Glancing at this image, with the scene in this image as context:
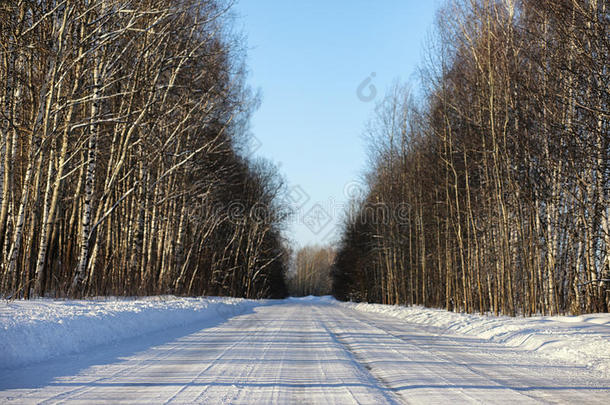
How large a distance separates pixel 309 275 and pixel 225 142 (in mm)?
110131

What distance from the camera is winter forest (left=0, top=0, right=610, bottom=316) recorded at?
11.3 metres

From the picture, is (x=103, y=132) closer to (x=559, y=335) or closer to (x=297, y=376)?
(x=297, y=376)

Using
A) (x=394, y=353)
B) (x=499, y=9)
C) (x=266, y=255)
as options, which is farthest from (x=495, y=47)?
(x=266, y=255)

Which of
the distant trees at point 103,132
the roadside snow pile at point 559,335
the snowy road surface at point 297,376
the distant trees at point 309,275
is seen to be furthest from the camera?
the distant trees at point 309,275

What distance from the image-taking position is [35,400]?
3877 mm

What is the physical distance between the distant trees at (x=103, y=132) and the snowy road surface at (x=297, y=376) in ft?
17.1

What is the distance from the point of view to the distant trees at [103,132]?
10.9 m

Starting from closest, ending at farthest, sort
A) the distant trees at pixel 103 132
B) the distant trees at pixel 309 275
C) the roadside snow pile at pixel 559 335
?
the roadside snow pile at pixel 559 335, the distant trees at pixel 103 132, the distant trees at pixel 309 275

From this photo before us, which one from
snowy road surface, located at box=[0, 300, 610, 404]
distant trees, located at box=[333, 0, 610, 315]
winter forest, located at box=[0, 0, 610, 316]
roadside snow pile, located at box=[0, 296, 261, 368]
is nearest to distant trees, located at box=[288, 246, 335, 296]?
winter forest, located at box=[0, 0, 610, 316]

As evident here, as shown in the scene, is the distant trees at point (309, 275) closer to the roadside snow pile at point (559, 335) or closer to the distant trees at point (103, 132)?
the distant trees at point (103, 132)

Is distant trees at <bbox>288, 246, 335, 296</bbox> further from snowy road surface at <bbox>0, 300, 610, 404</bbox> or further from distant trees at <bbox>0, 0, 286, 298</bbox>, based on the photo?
snowy road surface at <bbox>0, 300, 610, 404</bbox>

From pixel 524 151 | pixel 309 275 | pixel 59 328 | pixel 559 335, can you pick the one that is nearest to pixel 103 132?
pixel 59 328

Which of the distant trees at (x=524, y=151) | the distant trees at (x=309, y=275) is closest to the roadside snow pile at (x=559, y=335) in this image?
the distant trees at (x=524, y=151)

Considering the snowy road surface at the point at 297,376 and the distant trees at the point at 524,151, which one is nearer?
the snowy road surface at the point at 297,376
